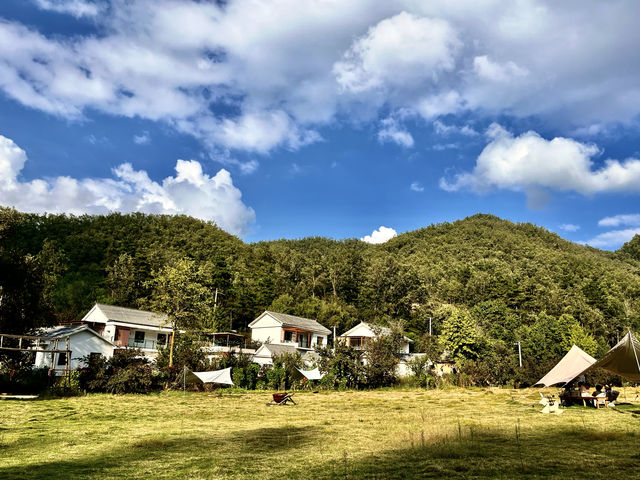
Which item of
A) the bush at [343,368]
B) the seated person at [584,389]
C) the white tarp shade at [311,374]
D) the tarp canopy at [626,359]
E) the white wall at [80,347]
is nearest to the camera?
the tarp canopy at [626,359]

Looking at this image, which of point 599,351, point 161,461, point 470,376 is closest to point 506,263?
point 599,351

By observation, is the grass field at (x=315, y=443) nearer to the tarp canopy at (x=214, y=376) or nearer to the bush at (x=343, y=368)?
the tarp canopy at (x=214, y=376)

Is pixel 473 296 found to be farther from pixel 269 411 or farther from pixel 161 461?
pixel 161 461

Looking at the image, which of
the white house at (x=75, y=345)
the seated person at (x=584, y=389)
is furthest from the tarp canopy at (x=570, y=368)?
the white house at (x=75, y=345)

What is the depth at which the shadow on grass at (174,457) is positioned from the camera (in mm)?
9242

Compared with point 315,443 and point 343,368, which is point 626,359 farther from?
point 343,368

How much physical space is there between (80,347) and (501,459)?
40207 mm

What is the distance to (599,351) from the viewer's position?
162ft

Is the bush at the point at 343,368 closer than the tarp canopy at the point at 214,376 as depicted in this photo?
No

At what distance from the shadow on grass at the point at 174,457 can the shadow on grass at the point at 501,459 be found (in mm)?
2308

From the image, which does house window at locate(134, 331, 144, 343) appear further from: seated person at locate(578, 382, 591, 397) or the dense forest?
seated person at locate(578, 382, 591, 397)

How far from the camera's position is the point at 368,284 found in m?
79.7

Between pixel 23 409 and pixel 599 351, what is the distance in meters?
53.4

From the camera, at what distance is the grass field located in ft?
30.7
